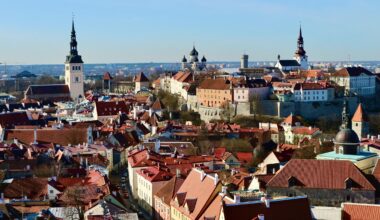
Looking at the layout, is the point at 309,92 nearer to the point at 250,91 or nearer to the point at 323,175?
the point at 250,91

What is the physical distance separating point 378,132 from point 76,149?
116 ft

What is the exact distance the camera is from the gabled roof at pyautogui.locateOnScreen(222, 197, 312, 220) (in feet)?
88.7

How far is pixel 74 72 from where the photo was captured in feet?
392

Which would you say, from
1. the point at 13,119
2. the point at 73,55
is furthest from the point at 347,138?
the point at 73,55

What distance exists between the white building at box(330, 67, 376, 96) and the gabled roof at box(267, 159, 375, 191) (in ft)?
215

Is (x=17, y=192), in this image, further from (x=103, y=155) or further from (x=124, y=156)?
(x=124, y=156)

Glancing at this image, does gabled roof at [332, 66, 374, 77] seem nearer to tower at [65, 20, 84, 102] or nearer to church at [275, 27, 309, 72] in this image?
church at [275, 27, 309, 72]

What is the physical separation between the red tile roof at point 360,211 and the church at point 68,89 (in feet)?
304

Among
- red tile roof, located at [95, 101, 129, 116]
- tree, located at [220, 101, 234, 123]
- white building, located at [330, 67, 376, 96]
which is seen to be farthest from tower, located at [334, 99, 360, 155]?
white building, located at [330, 67, 376, 96]

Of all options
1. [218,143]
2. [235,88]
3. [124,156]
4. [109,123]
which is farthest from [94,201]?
[235,88]

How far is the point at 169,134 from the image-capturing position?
67.1m

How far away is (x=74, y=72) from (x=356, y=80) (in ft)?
164

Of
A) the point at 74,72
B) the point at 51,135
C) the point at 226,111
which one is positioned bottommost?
the point at 51,135

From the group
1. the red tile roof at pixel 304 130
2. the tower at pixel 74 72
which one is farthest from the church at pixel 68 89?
the red tile roof at pixel 304 130
